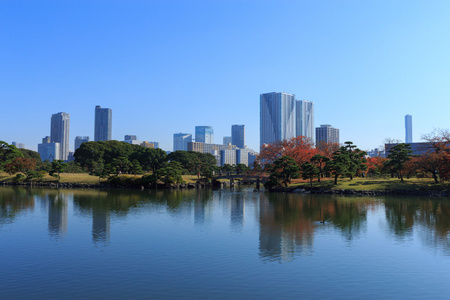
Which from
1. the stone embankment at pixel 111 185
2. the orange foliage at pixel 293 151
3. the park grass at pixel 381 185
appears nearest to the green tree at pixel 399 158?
the park grass at pixel 381 185

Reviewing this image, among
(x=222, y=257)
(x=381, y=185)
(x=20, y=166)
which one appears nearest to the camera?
(x=222, y=257)

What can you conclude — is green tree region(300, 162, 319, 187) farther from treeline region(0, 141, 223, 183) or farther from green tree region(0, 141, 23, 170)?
green tree region(0, 141, 23, 170)

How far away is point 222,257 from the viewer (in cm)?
1427

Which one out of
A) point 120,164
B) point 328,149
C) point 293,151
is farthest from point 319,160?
point 120,164

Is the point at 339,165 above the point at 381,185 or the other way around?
above

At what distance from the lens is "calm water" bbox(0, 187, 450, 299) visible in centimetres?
1059

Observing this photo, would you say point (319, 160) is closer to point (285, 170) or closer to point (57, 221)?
point (285, 170)

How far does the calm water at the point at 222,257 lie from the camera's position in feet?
34.8

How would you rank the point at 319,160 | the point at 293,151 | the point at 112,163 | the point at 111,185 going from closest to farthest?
the point at 319,160
the point at 293,151
the point at 111,185
the point at 112,163

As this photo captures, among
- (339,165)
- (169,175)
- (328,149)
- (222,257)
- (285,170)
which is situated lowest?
(222,257)

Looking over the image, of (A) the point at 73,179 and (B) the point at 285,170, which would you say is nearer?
(B) the point at 285,170

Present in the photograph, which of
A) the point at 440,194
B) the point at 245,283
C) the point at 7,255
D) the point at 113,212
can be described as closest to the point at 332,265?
the point at 245,283

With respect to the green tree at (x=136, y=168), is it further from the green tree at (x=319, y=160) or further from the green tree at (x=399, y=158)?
the green tree at (x=399, y=158)

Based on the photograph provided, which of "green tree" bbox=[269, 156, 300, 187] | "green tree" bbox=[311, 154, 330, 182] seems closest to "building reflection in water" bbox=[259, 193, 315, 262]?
"green tree" bbox=[269, 156, 300, 187]
